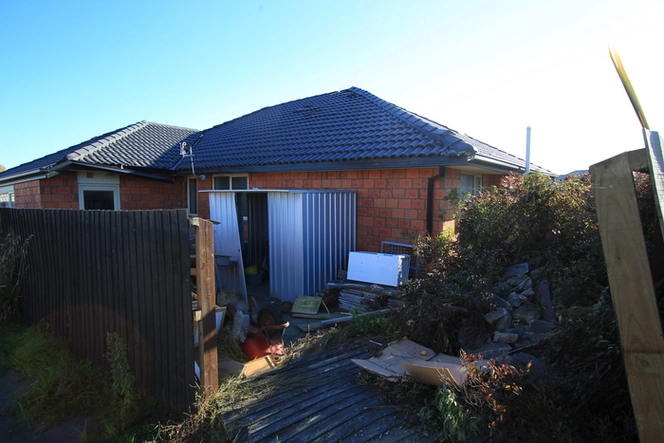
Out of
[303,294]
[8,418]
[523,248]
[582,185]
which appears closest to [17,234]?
[8,418]

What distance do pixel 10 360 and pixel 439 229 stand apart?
658 centimetres

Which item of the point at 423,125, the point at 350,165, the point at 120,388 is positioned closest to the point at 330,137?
the point at 350,165

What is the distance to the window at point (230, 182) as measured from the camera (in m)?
9.71

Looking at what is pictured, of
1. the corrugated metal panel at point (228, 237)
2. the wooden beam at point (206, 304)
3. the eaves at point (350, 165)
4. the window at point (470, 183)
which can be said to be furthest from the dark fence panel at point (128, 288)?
the window at point (470, 183)

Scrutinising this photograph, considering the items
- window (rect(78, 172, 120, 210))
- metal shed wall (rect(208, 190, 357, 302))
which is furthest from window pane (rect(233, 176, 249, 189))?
window (rect(78, 172, 120, 210))

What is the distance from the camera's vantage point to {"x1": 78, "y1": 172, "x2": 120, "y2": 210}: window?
31.8 feet

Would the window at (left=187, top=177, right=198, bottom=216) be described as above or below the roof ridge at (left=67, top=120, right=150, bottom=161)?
below

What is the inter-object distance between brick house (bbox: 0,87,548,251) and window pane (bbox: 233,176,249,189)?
1.0 inches

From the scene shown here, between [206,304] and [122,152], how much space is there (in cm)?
942

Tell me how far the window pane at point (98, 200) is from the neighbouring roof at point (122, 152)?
809 mm

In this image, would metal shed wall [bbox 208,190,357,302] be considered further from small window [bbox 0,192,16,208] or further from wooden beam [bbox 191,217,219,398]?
small window [bbox 0,192,16,208]

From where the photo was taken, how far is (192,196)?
11.4 meters

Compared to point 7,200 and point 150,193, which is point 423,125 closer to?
point 150,193

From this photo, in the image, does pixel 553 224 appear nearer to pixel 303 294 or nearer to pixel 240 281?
pixel 303 294
